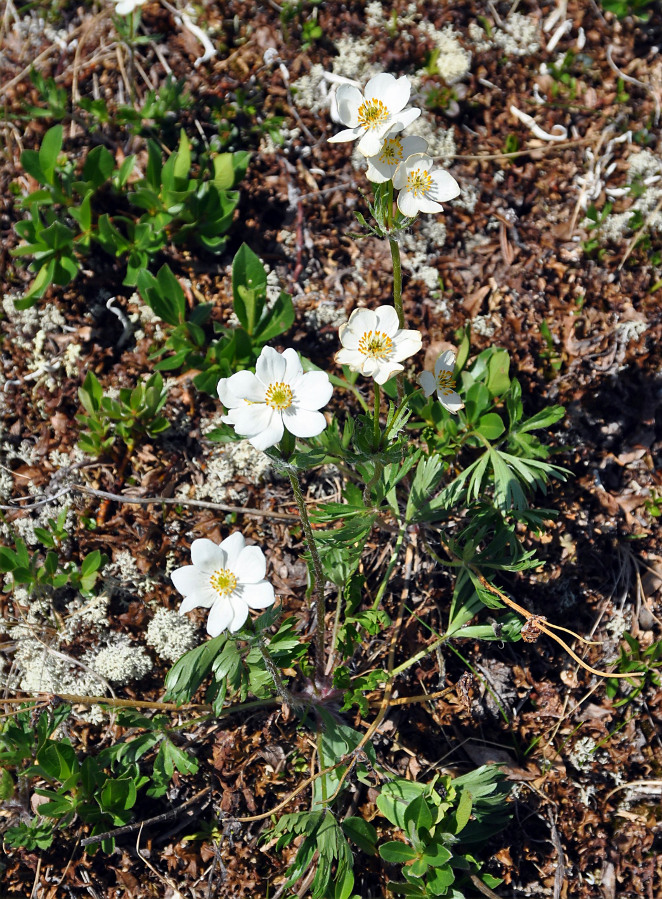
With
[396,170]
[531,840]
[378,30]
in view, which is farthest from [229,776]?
[378,30]

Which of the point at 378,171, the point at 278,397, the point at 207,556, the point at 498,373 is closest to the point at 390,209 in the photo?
the point at 378,171

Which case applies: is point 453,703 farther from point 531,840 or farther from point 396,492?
point 396,492

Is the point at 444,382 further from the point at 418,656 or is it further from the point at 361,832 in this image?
the point at 361,832

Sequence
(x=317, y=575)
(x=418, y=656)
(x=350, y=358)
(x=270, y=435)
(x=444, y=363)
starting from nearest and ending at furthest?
1. (x=270, y=435)
2. (x=350, y=358)
3. (x=317, y=575)
4. (x=418, y=656)
5. (x=444, y=363)

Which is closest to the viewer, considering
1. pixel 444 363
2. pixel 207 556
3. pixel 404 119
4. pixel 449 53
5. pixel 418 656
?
pixel 404 119

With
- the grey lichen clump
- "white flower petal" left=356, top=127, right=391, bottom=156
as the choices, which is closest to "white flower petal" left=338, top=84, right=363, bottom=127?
"white flower petal" left=356, top=127, right=391, bottom=156

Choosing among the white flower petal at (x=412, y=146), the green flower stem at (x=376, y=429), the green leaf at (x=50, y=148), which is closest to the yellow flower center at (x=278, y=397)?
the green flower stem at (x=376, y=429)

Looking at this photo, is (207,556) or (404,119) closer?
(404,119)
